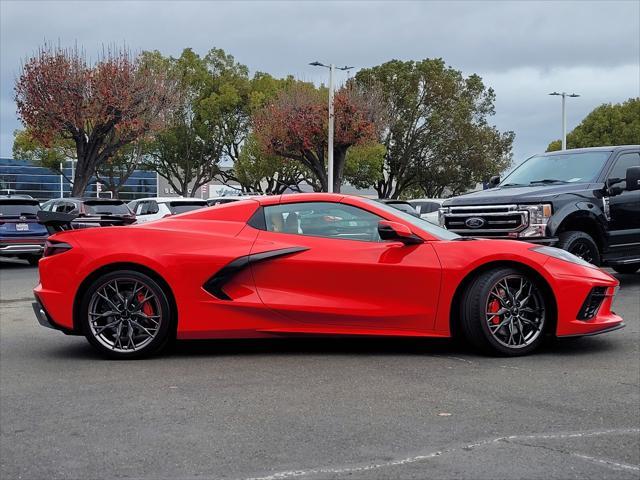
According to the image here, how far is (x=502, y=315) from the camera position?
6145 mm

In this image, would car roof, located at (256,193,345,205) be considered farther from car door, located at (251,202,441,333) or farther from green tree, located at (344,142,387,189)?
green tree, located at (344,142,387,189)

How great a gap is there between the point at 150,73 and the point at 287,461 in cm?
3407

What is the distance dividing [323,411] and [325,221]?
2039 millimetres

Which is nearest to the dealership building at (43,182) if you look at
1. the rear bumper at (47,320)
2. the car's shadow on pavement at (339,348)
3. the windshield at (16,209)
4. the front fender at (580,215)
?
the windshield at (16,209)

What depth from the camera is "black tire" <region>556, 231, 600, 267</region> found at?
383 inches

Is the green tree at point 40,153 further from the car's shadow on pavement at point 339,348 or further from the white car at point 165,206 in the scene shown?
the car's shadow on pavement at point 339,348

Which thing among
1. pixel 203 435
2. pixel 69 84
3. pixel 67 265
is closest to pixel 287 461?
pixel 203 435

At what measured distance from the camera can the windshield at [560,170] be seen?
10672 mm

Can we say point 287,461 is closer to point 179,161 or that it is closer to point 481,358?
point 481,358

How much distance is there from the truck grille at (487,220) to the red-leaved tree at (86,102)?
25.8 metres

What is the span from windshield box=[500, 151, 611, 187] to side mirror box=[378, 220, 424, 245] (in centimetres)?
512

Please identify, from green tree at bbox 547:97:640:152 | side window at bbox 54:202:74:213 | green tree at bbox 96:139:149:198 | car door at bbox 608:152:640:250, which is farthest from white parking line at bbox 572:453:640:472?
green tree at bbox 547:97:640:152

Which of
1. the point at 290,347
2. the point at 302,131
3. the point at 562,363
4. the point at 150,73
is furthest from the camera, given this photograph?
the point at 302,131

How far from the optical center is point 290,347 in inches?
268
